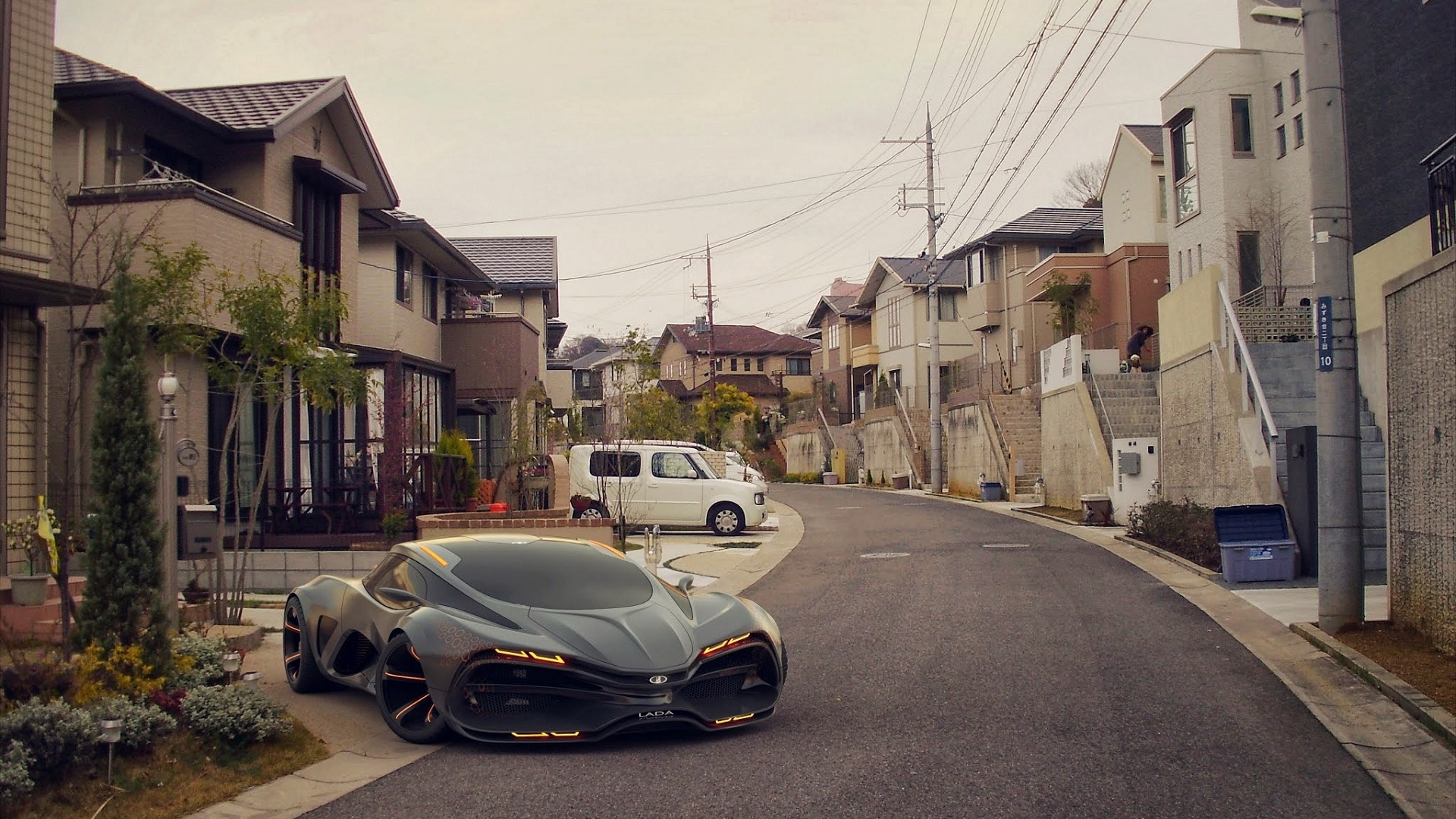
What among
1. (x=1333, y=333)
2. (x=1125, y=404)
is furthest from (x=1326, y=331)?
(x=1125, y=404)

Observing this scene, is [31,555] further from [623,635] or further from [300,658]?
[623,635]

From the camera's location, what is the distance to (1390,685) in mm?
7965

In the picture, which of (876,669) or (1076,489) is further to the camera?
(1076,489)

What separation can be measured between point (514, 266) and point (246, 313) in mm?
23023

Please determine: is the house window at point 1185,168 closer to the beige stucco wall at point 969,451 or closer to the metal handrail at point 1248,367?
the beige stucco wall at point 969,451

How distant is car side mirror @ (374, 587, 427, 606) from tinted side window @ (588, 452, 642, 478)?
47.2 ft

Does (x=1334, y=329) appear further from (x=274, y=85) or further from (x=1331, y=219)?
(x=274, y=85)

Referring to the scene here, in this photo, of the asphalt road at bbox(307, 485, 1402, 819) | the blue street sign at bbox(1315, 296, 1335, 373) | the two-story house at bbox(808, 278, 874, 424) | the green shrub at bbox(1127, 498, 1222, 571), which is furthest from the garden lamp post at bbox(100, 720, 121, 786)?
the two-story house at bbox(808, 278, 874, 424)

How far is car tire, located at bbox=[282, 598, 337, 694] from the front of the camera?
27.7ft

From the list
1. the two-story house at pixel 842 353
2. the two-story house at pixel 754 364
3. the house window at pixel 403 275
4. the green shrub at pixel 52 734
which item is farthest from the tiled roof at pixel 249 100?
the two-story house at pixel 754 364

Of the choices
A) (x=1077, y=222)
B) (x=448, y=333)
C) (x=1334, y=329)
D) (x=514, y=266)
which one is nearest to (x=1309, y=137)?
(x=1334, y=329)

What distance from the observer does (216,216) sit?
14562 millimetres

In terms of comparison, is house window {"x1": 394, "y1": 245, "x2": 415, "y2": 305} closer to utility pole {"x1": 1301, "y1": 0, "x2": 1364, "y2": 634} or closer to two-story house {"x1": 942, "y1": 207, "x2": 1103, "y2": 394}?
utility pole {"x1": 1301, "y1": 0, "x2": 1364, "y2": 634}

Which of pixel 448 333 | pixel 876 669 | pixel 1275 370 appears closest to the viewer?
pixel 876 669
